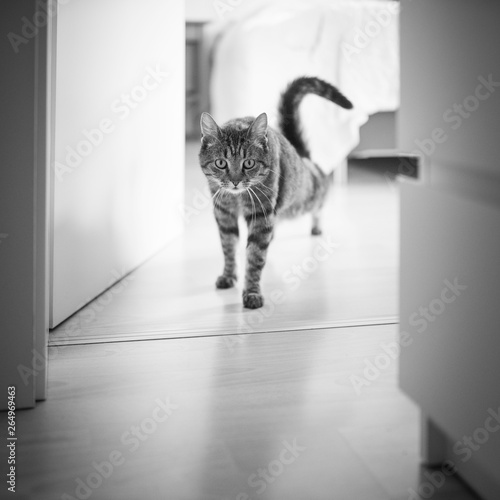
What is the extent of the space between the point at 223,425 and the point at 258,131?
2.83 feet

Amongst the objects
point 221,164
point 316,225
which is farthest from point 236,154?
point 316,225

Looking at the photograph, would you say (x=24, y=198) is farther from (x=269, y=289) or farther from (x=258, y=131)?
(x=269, y=289)

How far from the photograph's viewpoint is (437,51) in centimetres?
94

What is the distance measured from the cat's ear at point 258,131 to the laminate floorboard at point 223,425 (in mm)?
518

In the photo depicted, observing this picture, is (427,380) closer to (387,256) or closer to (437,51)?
(437,51)

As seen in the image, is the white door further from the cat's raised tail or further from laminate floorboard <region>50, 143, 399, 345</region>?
the cat's raised tail

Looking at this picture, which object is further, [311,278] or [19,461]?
[311,278]

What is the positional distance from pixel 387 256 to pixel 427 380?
1406 millimetres

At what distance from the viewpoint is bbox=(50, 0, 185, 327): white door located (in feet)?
5.62

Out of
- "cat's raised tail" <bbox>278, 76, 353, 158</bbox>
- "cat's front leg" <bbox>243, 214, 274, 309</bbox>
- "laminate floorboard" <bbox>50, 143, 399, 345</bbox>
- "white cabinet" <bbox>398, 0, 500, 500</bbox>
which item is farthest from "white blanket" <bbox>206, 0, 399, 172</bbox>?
"white cabinet" <bbox>398, 0, 500, 500</bbox>

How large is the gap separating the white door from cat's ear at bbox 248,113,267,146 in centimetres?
39

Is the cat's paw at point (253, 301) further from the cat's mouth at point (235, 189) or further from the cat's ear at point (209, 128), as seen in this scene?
the cat's ear at point (209, 128)

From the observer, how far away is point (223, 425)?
121 cm

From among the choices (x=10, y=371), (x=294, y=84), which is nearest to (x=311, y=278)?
(x=294, y=84)
